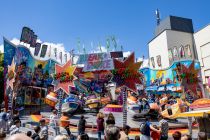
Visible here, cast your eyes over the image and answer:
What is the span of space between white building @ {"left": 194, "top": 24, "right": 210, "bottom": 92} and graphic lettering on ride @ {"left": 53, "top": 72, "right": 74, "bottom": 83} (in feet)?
118

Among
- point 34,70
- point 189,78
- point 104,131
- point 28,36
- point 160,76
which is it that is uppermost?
point 28,36

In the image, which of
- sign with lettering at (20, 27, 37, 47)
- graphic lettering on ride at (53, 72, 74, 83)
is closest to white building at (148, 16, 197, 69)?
sign with lettering at (20, 27, 37, 47)

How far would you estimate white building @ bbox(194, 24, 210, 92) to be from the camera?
155 feet

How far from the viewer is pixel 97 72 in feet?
148

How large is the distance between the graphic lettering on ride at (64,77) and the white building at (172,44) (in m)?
40.2

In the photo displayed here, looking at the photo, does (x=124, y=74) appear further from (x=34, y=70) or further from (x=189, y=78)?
(x=34, y=70)

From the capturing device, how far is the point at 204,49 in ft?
162

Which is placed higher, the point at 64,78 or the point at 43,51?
the point at 43,51

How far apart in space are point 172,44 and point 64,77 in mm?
45591

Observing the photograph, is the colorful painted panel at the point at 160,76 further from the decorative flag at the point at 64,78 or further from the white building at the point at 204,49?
the decorative flag at the point at 64,78

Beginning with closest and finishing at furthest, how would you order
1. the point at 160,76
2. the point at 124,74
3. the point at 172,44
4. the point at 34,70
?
1. the point at 124,74
2. the point at 34,70
3. the point at 160,76
4. the point at 172,44

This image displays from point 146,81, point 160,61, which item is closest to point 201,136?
point 146,81

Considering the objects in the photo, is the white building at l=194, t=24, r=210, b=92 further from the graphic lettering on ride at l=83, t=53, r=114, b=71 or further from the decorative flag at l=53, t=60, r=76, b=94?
the decorative flag at l=53, t=60, r=76, b=94

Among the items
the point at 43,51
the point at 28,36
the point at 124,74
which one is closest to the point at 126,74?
the point at 124,74
